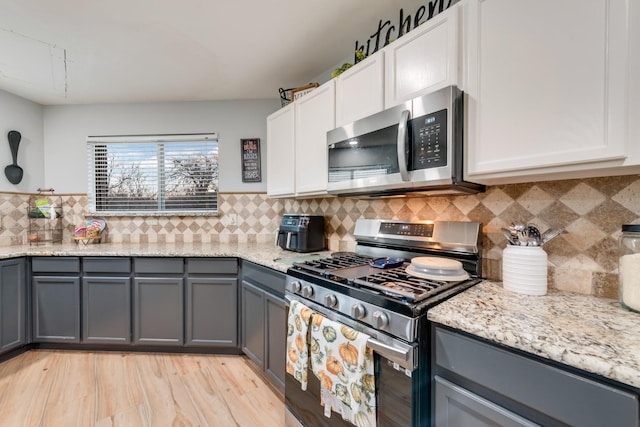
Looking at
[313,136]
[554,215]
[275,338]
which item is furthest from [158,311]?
[554,215]

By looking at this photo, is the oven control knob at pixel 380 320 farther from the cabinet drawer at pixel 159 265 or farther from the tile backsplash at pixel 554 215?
the cabinet drawer at pixel 159 265

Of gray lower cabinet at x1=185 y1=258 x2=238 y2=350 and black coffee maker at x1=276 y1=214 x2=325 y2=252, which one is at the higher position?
black coffee maker at x1=276 y1=214 x2=325 y2=252

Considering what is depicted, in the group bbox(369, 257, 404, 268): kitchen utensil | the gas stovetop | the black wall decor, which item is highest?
the black wall decor

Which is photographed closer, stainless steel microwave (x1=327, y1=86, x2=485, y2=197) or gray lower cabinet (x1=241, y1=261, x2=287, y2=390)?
stainless steel microwave (x1=327, y1=86, x2=485, y2=197)

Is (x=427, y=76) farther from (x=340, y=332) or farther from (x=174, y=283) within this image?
(x=174, y=283)

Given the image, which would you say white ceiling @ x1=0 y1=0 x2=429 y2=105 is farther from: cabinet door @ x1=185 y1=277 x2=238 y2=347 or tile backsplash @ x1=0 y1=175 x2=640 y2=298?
cabinet door @ x1=185 y1=277 x2=238 y2=347

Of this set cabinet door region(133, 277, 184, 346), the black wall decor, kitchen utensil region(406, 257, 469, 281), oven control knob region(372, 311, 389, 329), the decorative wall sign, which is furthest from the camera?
the decorative wall sign

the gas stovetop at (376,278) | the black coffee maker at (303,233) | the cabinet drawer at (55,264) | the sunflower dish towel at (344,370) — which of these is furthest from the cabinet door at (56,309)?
the sunflower dish towel at (344,370)

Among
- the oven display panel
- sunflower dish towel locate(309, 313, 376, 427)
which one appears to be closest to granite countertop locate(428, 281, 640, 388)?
sunflower dish towel locate(309, 313, 376, 427)

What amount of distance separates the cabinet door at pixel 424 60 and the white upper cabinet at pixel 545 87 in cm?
5

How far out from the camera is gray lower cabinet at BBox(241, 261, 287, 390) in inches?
67.5

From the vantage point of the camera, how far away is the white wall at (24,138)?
2598 mm

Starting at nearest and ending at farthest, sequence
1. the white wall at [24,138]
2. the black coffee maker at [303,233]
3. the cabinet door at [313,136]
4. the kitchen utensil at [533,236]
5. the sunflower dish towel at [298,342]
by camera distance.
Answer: the kitchen utensil at [533,236], the sunflower dish towel at [298,342], the cabinet door at [313,136], the black coffee maker at [303,233], the white wall at [24,138]

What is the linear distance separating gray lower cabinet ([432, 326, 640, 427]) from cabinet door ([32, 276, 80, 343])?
291 cm
